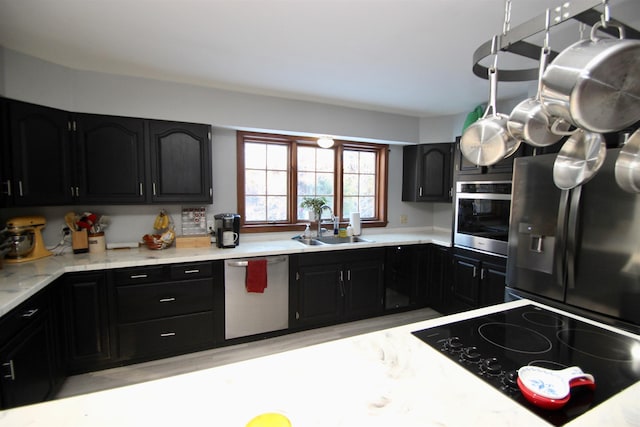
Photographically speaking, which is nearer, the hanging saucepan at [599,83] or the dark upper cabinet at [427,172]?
the hanging saucepan at [599,83]

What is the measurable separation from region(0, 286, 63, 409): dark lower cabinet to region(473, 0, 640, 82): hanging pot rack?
2413mm

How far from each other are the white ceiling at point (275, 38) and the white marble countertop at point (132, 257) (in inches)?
60.3

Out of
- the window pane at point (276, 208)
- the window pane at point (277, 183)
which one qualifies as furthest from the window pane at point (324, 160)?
the window pane at point (276, 208)

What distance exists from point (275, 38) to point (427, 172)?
8.51ft

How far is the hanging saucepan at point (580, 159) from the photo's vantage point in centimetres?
120

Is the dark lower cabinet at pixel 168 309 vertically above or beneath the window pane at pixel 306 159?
beneath

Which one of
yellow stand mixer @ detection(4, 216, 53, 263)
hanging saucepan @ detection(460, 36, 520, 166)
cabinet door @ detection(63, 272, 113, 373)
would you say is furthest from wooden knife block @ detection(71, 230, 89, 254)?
hanging saucepan @ detection(460, 36, 520, 166)

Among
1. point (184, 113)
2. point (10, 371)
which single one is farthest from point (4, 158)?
point (10, 371)

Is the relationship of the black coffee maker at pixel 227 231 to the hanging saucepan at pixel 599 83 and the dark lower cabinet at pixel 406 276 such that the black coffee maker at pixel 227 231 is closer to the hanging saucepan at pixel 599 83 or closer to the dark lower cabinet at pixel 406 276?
the dark lower cabinet at pixel 406 276

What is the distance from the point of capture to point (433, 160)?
379 cm

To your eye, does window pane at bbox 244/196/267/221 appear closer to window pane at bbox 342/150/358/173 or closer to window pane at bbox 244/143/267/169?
window pane at bbox 244/143/267/169

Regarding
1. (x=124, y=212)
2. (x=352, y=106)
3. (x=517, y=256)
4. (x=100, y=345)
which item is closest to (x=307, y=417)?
(x=517, y=256)

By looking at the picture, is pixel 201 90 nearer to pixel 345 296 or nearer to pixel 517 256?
pixel 345 296

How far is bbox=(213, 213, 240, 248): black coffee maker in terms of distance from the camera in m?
2.85
